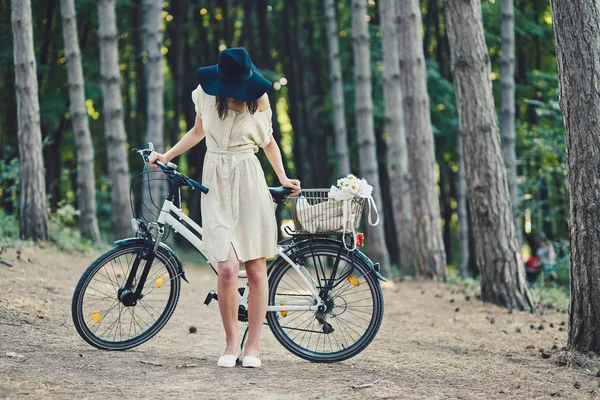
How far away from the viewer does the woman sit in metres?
5.89

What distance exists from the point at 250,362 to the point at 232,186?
1252 millimetres

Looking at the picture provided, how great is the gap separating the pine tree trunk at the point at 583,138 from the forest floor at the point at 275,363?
2.01 ft

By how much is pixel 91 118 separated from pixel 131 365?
20113 mm

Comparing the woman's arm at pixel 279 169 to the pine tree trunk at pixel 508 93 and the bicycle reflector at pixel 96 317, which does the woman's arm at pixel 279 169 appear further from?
the pine tree trunk at pixel 508 93

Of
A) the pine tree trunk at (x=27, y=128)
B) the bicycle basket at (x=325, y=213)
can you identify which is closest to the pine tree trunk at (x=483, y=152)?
the bicycle basket at (x=325, y=213)

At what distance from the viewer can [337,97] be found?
21.3 m

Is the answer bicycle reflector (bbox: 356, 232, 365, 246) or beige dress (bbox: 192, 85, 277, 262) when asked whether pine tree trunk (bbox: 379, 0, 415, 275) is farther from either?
beige dress (bbox: 192, 85, 277, 262)

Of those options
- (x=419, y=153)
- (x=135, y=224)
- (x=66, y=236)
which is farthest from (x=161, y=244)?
(x=419, y=153)

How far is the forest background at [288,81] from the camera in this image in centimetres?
2142

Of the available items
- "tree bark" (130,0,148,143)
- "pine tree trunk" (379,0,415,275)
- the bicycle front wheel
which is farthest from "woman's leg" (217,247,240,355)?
"tree bark" (130,0,148,143)

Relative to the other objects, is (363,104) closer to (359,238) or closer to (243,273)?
(243,273)

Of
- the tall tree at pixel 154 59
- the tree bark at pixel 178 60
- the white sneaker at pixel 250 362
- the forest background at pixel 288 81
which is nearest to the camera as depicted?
the white sneaker at pixel 250 362

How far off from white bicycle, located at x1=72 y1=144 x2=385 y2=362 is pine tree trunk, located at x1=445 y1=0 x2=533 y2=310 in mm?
4523

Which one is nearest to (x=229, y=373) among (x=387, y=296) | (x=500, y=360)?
Result: (x=500, y=360)
